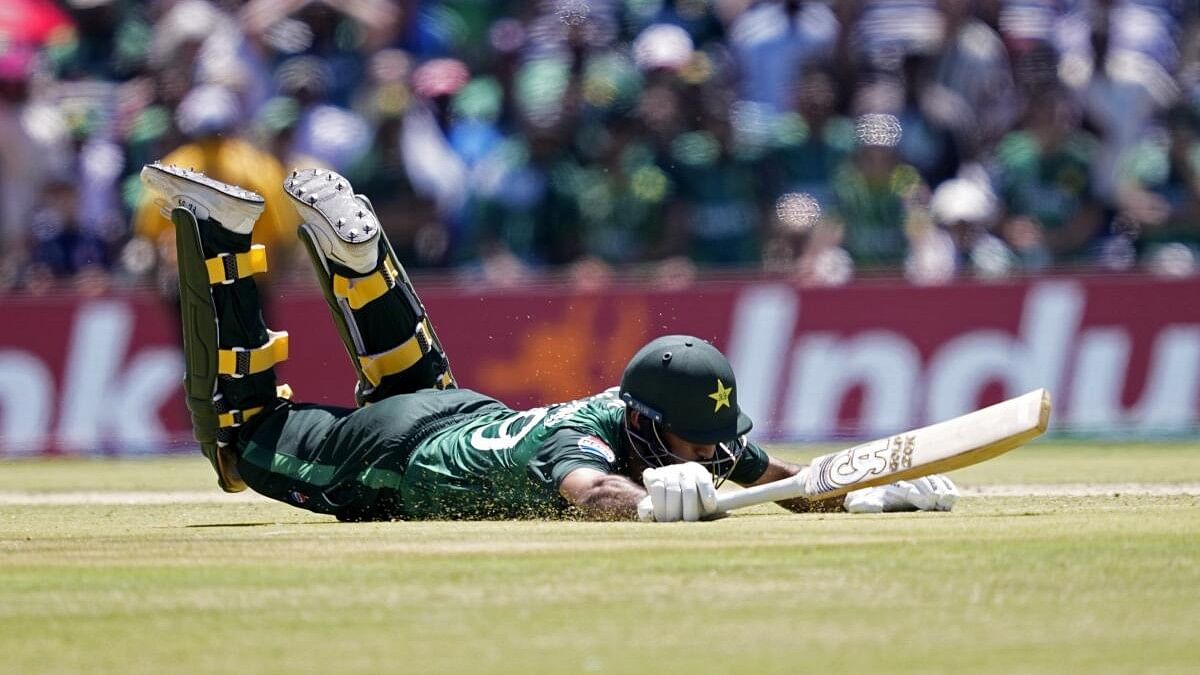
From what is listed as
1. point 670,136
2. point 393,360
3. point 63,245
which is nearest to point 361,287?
point 393,360

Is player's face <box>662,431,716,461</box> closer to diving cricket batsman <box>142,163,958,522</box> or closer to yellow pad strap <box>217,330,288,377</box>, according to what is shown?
diving cricket batsman <box>142,163,958,522</box>

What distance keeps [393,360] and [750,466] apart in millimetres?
1615

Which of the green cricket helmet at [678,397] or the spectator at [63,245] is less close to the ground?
the green cricket helmet at [678,397]

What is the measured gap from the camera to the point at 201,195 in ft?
24.5

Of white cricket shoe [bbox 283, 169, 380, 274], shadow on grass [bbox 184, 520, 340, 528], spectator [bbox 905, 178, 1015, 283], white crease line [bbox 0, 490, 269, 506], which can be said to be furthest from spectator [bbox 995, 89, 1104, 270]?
shadow on grass [bbox 184, 520, 340, 528]

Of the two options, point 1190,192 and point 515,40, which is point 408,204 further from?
point 1190,192

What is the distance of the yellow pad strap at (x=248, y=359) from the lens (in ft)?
25.1

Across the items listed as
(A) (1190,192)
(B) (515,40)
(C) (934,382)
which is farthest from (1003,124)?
(B) (515,40)

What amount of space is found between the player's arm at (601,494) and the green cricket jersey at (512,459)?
2.0 inches

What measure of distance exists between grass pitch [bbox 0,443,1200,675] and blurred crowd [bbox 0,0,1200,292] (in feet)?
22.6

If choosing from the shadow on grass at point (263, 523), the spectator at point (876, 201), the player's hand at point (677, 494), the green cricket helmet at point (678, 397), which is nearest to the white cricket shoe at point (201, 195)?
the shadow on grass at point (263, 523)

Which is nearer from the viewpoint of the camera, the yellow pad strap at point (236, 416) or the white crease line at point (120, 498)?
the yellow pad strap at point (236, 416)

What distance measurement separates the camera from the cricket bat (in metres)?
6.22

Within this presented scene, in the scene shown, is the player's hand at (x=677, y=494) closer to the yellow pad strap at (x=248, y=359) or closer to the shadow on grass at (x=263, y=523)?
the shadow on grass at (x=263, y=523)
